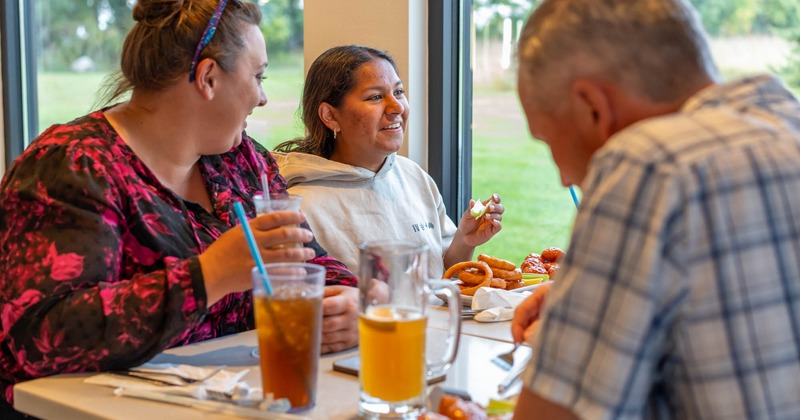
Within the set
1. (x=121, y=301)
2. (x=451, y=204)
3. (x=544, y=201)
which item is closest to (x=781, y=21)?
(x=544, y=201)

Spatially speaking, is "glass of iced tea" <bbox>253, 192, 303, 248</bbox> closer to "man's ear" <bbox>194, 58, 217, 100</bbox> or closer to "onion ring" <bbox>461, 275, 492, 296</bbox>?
"man's ear" <bbox>194, 58, 217, 100</bbox>

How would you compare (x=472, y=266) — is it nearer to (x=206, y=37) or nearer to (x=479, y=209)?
(x=479, y=209)

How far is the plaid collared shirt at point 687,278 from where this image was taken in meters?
0.80

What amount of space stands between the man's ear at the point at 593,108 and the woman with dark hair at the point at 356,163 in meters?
1.60

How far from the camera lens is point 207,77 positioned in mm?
1709

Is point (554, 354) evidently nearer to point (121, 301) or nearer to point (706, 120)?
point (706, 120)

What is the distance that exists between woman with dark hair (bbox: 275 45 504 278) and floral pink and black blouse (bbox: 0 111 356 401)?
997 mm

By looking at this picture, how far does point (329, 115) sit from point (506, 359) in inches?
55.7

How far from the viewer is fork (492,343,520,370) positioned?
4.90ft

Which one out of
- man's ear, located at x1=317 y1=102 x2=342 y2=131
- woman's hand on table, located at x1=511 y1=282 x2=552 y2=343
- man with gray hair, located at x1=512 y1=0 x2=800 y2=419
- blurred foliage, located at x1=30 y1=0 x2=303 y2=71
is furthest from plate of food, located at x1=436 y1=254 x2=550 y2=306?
blurred foliage, located at x1=30 y1=0 x2=303 y2=71

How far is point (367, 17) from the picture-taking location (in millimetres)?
3059

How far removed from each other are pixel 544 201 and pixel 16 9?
2834mm

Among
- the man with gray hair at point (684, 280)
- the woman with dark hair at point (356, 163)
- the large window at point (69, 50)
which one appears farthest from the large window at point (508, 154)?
the man with gray hair at point (684, 280)

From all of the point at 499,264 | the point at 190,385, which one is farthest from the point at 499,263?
the point at 190,385
